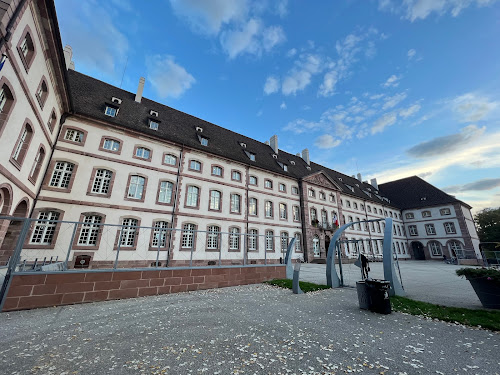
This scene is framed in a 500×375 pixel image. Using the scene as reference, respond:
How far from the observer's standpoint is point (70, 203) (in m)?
14.3

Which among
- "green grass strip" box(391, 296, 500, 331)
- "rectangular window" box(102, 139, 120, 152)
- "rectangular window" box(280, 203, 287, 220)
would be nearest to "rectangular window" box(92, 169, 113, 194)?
"rectangular window" box(102, 139, 120, 152)

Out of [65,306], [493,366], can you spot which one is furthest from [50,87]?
[493,366]

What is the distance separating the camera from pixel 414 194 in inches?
1732

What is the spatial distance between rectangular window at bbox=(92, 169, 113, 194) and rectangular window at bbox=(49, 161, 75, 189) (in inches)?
57.2

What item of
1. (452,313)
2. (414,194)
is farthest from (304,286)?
(414,194)

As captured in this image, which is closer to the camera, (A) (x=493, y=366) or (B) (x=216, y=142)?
(A) (x=493, y=366)

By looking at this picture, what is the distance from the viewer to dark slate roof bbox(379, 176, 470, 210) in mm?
39703

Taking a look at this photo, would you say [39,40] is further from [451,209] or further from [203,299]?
[451,209]

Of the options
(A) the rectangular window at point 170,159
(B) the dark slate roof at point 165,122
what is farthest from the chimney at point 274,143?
(A) the rectangular window at point 170,159

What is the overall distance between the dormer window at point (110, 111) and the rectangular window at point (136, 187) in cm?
541

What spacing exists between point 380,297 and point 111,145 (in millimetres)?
18800

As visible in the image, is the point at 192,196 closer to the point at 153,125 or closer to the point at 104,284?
the point at 153,125

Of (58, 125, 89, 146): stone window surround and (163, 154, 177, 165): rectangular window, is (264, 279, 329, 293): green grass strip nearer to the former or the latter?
(163, 154, 177, 165): rectangular window

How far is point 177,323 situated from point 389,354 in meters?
4.50
